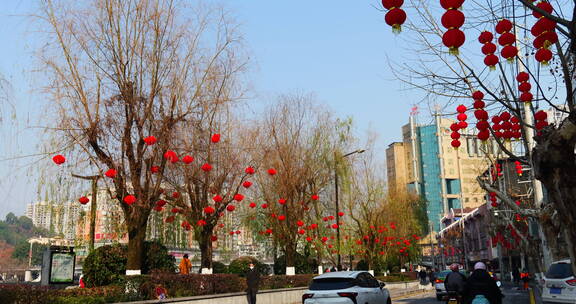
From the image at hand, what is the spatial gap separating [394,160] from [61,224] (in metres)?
146

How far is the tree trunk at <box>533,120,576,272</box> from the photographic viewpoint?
7477 mm

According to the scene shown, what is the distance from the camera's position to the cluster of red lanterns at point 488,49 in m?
9.27

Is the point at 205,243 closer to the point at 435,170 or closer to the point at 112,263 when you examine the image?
the point at 112,263

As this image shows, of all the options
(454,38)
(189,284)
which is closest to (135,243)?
(189,284)

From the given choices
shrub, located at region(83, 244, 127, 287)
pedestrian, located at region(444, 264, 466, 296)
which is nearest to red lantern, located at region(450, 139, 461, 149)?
pedestrian, located at region(444, 264, 466, 296)

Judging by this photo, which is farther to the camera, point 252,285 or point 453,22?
point 252,285

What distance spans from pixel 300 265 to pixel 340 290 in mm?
17345

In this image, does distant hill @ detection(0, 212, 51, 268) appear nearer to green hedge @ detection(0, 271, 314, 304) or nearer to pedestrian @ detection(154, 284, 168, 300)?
green hedge @ detection(0, 271, 314, 304)

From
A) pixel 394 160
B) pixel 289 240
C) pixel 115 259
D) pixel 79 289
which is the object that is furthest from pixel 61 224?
pixel 394 160

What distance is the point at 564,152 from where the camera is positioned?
752cm

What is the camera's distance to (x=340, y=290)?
13461 millimetres

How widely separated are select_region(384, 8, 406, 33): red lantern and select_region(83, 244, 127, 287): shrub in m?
13.6

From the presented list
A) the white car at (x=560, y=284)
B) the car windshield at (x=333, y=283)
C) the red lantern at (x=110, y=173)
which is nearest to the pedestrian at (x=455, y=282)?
the car windshield at (x=333, y=283)

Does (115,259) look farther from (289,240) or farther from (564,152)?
(564,152)
